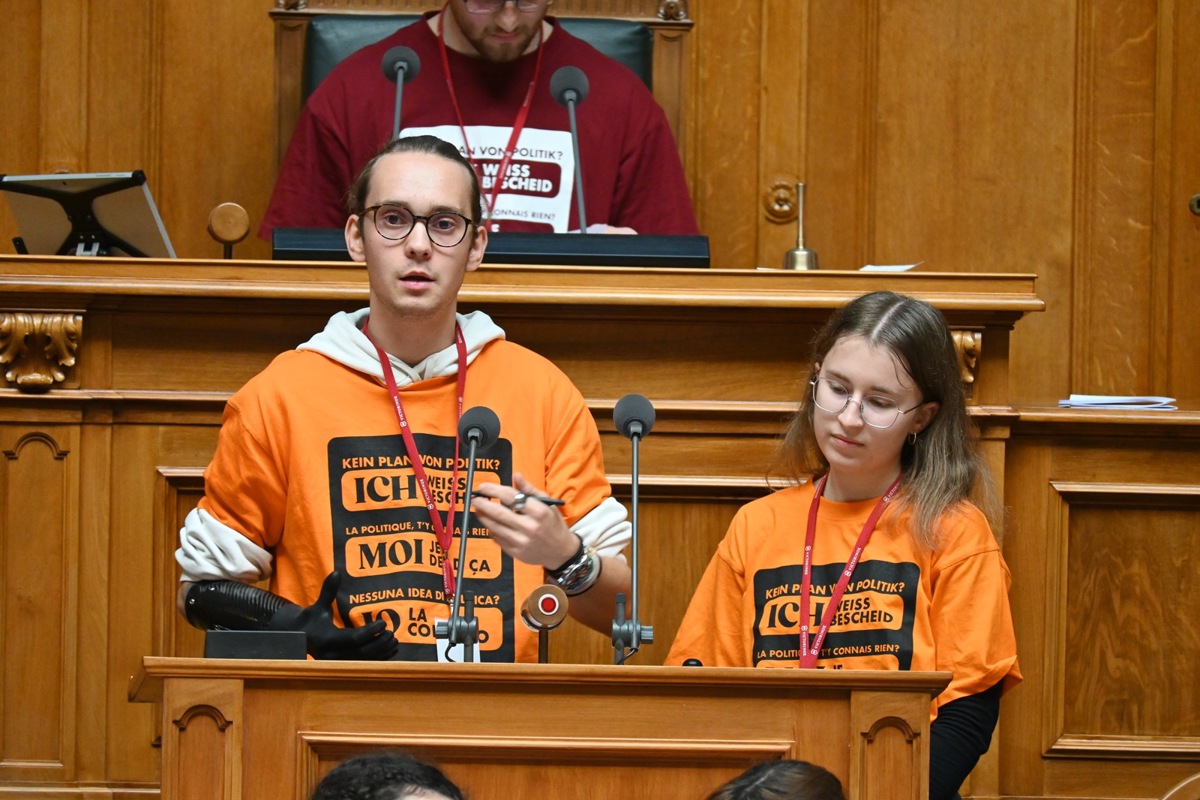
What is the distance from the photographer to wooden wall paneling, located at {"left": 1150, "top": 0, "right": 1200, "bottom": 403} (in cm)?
515

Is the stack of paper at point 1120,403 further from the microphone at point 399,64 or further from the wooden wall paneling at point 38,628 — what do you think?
the wooden wall paneling at point 38,628

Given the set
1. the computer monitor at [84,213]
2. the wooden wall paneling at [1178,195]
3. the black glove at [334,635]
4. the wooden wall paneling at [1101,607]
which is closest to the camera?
the black glove at [334,635]

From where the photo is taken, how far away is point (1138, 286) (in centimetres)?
520

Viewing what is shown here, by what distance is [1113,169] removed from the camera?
5.18 meters

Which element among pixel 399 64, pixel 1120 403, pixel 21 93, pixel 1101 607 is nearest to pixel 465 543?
pixel 1101 607

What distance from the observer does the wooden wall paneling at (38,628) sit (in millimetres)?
3104

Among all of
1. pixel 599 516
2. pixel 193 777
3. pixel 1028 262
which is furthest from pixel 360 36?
pixel 193 777

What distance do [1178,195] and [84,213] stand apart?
3.31 meters

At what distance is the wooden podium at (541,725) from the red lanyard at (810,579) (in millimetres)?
466

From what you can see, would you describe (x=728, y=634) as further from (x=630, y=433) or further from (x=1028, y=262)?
(x=1028, y=262)

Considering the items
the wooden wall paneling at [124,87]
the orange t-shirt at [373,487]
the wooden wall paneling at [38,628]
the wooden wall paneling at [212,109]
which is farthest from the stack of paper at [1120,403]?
the wooden wall paneling at [124,87]

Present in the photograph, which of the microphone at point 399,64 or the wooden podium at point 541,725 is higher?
the microphone at point 399,64

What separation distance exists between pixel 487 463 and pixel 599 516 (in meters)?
0.20

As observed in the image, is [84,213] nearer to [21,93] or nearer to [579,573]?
[579,573]
